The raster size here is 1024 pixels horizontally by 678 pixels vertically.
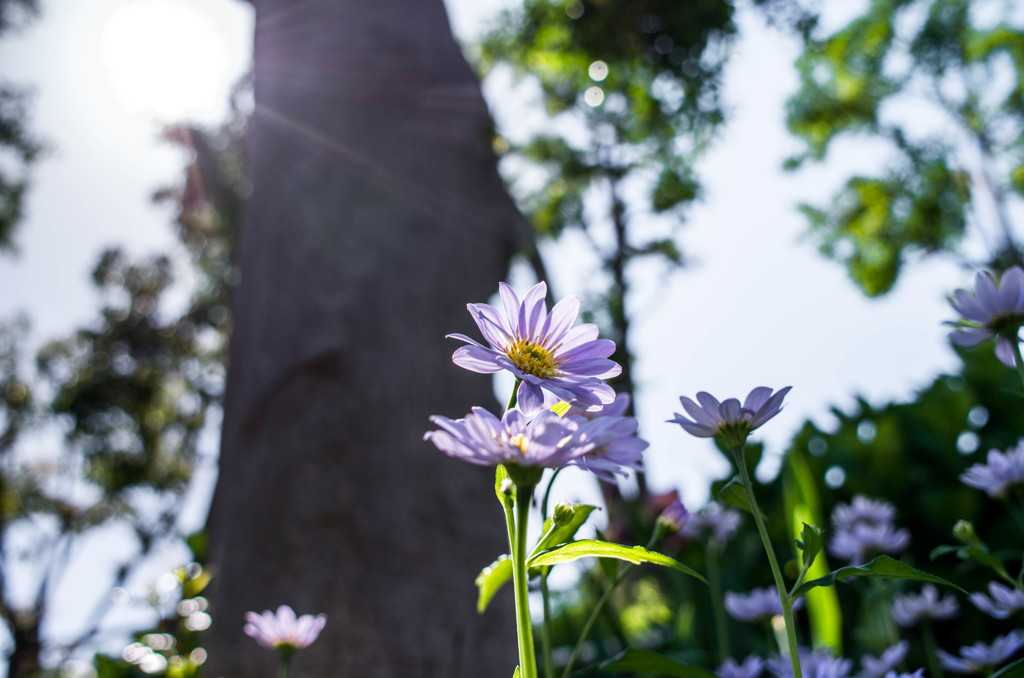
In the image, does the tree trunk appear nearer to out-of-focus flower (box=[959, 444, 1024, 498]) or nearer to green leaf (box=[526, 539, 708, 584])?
out-of-focus flower (box=[959, 444, 1024, 498])

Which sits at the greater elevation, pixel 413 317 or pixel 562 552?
pixel 562 552

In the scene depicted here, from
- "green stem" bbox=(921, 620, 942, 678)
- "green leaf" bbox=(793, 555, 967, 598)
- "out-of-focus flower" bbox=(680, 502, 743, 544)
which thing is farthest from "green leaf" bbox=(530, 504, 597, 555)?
"out-of-focus flower" bbox=(680, 502, 743, 544)

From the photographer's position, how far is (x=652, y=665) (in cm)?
47

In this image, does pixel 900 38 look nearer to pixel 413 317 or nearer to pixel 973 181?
pixel 973 181

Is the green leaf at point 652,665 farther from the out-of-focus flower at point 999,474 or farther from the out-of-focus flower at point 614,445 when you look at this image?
the out-of-focus flower at point 999,474

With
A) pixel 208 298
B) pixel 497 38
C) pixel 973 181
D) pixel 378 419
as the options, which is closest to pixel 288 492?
pixel 378 419

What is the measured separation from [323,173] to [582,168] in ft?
7.69

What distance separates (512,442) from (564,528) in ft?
0.29

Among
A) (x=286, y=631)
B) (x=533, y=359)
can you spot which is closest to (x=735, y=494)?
(x=533, y=359)

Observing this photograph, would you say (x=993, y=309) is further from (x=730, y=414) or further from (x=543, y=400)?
(x=543, y=400)

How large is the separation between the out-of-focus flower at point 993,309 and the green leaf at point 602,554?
0.37 meters

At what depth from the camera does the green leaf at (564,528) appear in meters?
0.41

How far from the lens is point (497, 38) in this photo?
15.1 ft

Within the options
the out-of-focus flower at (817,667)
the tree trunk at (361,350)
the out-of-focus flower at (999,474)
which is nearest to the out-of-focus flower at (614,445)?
the out-of-focus flower at (817,667)
